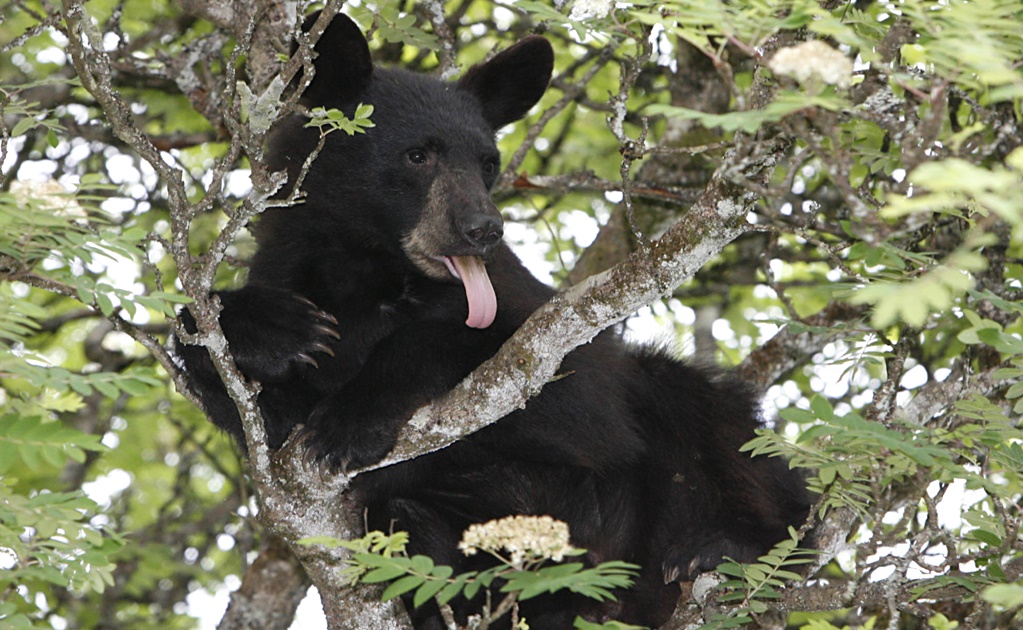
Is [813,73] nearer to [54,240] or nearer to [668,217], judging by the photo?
[54,240]

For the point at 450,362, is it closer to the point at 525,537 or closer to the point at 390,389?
the point at 390,389

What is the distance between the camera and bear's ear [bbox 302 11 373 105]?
441 centimetres

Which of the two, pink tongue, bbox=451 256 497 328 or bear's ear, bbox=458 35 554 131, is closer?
pink tongue, bbox=451 256 497 328

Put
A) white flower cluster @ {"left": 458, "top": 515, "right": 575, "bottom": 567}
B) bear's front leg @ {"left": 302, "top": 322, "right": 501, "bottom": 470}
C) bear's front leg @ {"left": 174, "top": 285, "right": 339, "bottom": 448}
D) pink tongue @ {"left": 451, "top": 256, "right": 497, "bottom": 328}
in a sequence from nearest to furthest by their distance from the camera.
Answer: white flower cluster @ {"left": 458, "top": 515, "right": 575, "bottom": 567} → bear's front leg @ {"left": 302, "top": 322, "right": 501, "bottom": 470} → bear's front leg @ {"left": 174, "top": 285, "right": 339, "bottom": 448} → pink tongue @ {"left": 451, "top": 256, "right": 497, "bottom": 328}

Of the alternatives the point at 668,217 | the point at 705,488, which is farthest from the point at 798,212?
the point at 705,488

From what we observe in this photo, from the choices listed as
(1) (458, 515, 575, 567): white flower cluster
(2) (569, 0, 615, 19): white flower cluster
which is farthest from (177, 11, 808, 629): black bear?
(2) (569, 0, 615, 19): white flower cluster

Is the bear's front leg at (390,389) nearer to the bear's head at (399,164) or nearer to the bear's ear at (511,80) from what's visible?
the bear's head at (399,164)

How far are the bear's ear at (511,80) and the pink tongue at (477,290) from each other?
0.93 m

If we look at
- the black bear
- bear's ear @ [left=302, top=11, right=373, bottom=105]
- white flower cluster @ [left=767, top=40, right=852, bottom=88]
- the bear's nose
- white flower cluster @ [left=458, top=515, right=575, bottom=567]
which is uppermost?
white flower cluster @ [left=767, top=40, right=852, bottom=88]

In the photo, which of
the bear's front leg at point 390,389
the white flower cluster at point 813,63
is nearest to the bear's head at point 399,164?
the bear's front leg at point 390,389

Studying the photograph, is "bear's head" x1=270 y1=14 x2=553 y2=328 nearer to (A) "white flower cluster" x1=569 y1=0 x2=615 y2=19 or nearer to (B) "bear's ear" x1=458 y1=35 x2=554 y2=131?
(B) "bear's ear" x1=458 y1=35 x2=554 y2=131

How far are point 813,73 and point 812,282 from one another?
5.40 metres

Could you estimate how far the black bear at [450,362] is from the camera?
4.35 m

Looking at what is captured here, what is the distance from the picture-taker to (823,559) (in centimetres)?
411
